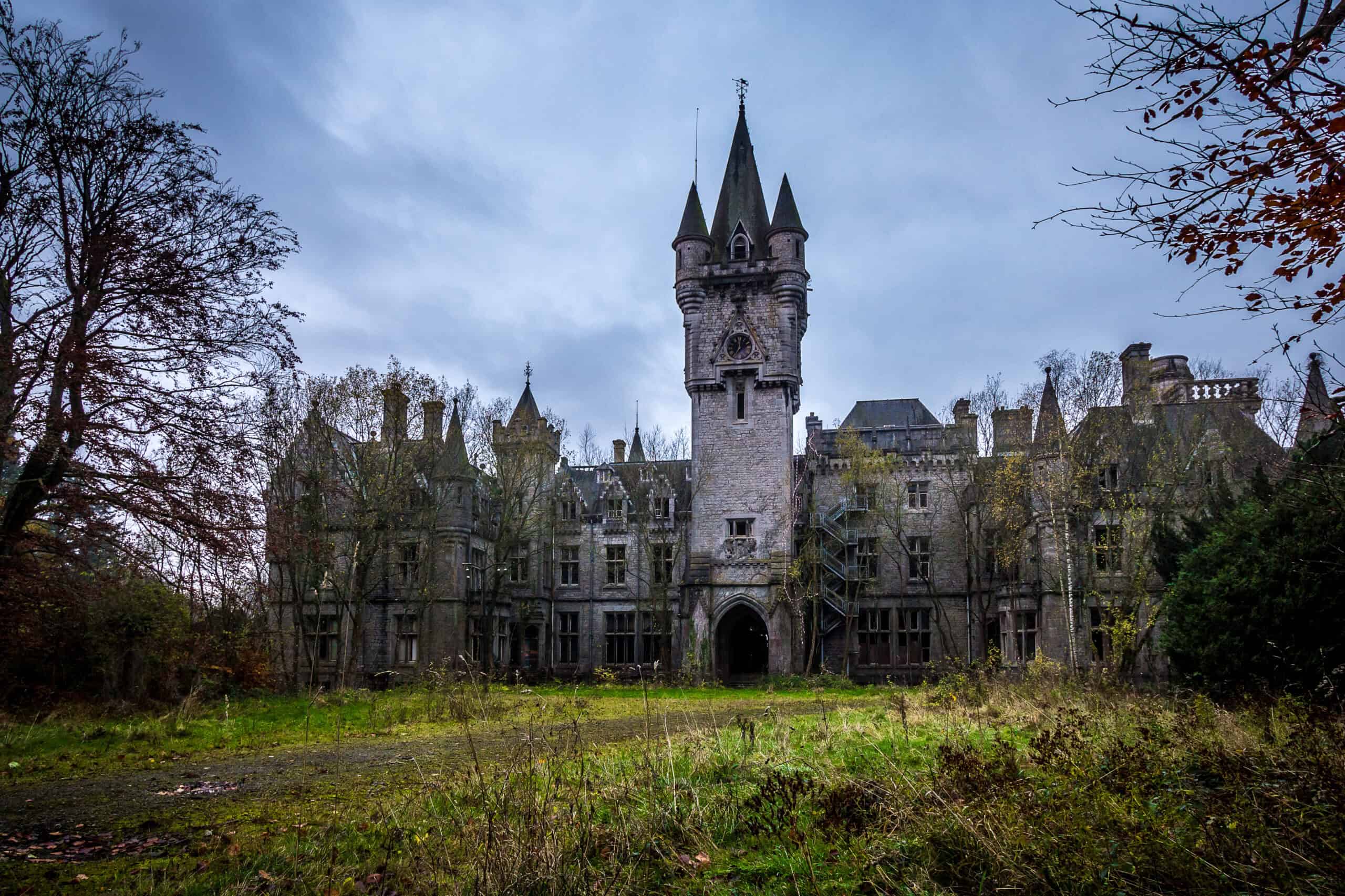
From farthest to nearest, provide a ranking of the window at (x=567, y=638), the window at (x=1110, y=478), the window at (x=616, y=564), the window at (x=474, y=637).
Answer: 1. the window at (x=567, y=638)
2. the window at (x=616, y=564)
3. the window at (x=474, y=637)
4. the window at (x=1110, y=478)

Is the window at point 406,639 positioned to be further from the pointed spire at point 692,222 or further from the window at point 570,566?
the pointed spire at point 692,222

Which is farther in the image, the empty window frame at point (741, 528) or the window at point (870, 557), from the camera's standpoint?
the window at point (870, 557)

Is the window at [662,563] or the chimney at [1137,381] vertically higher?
the chimney at [1137,381]

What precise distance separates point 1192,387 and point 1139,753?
95.2 feet

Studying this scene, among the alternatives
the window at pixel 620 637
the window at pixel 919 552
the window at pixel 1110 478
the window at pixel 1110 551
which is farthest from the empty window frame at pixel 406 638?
the window at pixel 1110 478

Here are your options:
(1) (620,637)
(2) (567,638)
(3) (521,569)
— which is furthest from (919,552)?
(3) (521,569)

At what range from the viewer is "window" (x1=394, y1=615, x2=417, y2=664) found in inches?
1364

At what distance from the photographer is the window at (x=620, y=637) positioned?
1478 inches

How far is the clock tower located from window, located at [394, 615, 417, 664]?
10893 millimetres

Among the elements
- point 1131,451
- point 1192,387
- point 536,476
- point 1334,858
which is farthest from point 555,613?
point 1334,858

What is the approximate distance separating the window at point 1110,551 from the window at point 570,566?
1981 centimetres

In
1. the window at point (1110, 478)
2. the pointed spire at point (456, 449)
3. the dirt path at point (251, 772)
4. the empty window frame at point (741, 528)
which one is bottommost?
the dirt path at point (251, 772)

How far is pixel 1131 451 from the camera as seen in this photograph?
1048 inches

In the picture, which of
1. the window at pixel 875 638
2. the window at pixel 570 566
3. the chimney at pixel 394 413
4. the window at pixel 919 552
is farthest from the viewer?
the window at pixel 570 566
